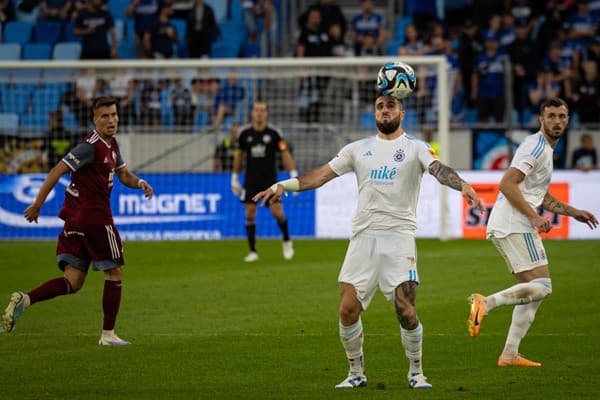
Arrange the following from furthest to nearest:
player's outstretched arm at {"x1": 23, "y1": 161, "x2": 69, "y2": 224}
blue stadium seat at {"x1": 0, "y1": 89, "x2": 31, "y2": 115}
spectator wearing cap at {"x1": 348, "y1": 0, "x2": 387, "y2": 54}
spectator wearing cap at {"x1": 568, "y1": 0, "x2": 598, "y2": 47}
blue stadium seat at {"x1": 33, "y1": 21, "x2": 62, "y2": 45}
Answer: blue stadium seat at {"x1": 33, "y1": 21, "x2": 62, "y2": 45}, spectator wearing cap at {"x1": 348, "y1": 0, "x2": 387, "y2": 54}, spectator wearing cap at {"x1": 568, "y1": 0, "x2": 598, "y2": 47}, blue stadium seat at {"x1": 0, "y1": 89, "x2": 31, "y2": 115}, player's outstretched arm at {"x1": 23, "y1": 161, "x2": 69, "y2": 224}

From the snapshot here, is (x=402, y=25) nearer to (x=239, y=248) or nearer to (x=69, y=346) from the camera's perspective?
(x=239, y=248)

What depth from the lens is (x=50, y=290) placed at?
10.1 meters

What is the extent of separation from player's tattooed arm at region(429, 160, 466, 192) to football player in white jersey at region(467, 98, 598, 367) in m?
1.43

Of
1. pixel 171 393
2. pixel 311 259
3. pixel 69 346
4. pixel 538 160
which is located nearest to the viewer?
pixel 171 393

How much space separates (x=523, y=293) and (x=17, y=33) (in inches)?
862

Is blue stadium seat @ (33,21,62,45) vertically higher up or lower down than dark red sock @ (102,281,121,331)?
higher up

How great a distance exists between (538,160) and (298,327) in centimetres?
338

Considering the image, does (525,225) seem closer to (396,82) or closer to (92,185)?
(396,82)

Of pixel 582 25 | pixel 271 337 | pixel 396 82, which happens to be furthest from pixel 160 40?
pixel 396 82

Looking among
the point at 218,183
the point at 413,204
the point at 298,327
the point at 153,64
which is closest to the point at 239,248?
the point at 218,183

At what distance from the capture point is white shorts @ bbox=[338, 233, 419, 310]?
310 inches

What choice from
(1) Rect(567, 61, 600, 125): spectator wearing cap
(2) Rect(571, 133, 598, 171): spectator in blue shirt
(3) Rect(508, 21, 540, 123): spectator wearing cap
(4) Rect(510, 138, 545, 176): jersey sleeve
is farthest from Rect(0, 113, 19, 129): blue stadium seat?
(4) Rect(510, 138, 545, 176): jersey sleeve

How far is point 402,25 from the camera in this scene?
28.2 meters

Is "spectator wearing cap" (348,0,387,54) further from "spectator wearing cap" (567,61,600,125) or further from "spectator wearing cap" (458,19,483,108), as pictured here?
"spectator wearing cap" (567,61,600,125)
